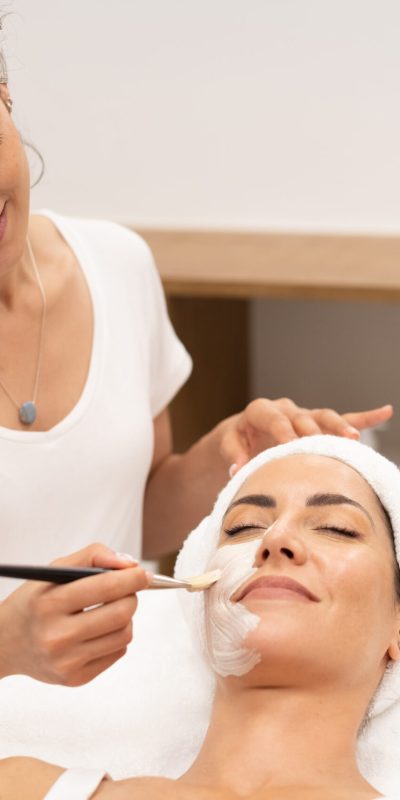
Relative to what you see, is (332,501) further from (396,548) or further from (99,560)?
(99,560)

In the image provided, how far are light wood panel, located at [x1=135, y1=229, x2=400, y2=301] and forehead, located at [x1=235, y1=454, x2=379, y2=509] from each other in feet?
2.69

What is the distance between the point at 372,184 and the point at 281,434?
0.93 m


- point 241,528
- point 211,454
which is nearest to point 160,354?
point 211,454

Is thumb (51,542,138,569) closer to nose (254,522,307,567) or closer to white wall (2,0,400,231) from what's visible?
nose (254,522,307,567)

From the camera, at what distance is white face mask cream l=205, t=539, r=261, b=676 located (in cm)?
120

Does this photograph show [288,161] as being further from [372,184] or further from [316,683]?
[316,683]

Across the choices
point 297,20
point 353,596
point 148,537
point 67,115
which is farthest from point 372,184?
point 353,596

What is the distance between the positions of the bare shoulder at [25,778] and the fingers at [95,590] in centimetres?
25

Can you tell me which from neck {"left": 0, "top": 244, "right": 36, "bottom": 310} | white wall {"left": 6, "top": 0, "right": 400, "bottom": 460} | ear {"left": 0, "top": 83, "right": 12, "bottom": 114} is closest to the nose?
neck {"left": 0, "top": 244, "right": 36, "bottom": 310}

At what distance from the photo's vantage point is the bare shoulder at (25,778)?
1.11 metres

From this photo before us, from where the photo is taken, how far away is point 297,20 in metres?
2.15

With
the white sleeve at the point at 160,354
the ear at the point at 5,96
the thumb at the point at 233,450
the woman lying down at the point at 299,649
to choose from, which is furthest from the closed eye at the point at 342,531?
the ear at the point at 5,96

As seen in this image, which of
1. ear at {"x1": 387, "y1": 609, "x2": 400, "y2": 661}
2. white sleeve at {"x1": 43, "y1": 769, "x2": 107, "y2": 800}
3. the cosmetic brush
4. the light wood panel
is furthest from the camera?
the light wood panel

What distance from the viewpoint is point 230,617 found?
48.1 inches
